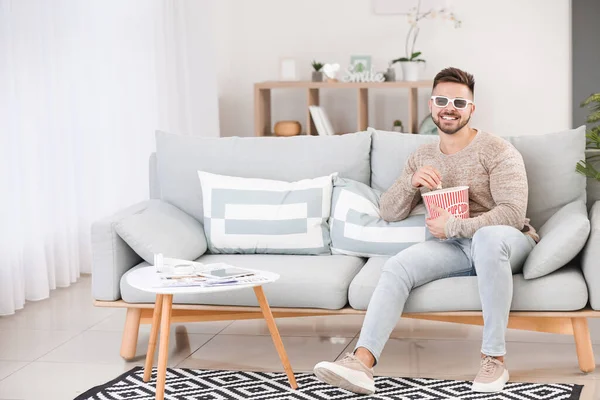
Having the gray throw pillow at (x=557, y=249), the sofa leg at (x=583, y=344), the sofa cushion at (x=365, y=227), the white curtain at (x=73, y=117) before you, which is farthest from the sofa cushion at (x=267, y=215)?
the white curtain at (x=73, y=117)

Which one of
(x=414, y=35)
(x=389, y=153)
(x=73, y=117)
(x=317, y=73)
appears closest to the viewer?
(x=389, y=153)

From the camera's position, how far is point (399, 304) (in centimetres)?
288

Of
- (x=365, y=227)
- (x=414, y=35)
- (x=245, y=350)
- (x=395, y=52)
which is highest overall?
(x=414, y=35)

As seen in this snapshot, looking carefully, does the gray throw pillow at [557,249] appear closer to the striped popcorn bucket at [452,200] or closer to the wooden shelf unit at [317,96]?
the striped popcorn bucket at [452,200]

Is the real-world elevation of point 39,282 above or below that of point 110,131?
below

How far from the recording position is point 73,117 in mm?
4566

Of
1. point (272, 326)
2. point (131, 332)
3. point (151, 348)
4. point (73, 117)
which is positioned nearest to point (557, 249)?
point (272, 326)

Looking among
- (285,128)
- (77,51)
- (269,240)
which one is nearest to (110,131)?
(77,51)

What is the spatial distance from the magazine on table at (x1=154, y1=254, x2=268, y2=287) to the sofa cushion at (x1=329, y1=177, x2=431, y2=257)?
0.65 meters

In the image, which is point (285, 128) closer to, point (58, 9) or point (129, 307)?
point (58, 9)

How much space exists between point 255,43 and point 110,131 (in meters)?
1.58

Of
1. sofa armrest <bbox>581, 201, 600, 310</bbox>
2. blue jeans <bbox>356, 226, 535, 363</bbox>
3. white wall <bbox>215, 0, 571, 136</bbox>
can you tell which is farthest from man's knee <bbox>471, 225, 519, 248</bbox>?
white wall <bbox>215, 0, 571, 136</bbox>

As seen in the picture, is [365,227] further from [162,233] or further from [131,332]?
[131,332]

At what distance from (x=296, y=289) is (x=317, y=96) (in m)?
3.03
